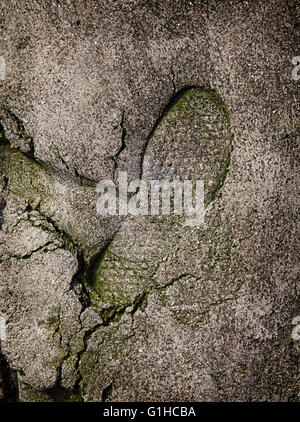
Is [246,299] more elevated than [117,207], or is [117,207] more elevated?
[117,207]

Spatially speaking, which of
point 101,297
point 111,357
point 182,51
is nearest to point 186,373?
point 111,357

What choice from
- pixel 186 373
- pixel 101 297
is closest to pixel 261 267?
pixel 186 373

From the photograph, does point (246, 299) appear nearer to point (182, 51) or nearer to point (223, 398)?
point (223, 398)

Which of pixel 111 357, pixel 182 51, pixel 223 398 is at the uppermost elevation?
pixel 182 51

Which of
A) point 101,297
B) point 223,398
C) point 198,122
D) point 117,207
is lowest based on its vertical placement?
point 223,398

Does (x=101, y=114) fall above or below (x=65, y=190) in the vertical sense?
above

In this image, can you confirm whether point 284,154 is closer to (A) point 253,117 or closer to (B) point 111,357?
(A) point 253,117
